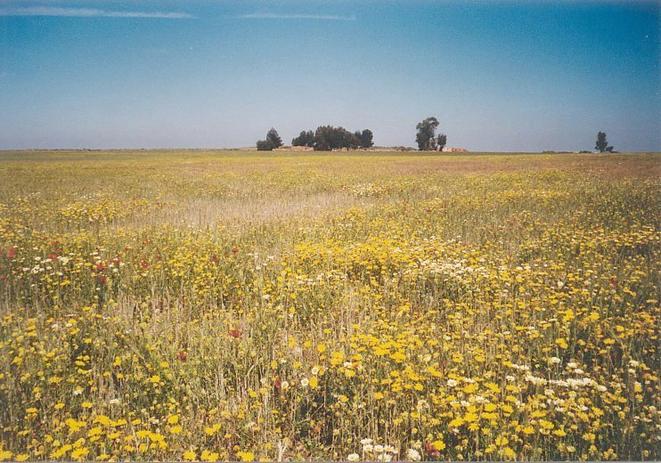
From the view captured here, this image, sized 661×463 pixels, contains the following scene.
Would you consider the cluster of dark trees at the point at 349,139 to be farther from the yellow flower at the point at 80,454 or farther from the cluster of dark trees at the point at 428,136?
the yellow flower at the point at 80,454

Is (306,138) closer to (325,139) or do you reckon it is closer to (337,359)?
(325,139)

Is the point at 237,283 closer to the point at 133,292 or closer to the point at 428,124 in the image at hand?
the point at 133,292

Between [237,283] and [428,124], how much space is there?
26.5 ft

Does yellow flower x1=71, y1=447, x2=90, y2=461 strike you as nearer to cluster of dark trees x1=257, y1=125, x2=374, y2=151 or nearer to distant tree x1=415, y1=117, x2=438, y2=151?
distant tree x1=415, y1=117, x2=438, y2=151

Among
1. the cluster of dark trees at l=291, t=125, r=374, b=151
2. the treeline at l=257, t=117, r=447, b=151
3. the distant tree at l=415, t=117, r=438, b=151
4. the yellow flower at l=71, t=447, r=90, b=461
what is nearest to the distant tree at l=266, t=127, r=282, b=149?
the treeline at l=257, t=117, r=447, b=151

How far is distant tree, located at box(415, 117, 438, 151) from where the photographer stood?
11.1m

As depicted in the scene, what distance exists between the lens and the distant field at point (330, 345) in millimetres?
2832

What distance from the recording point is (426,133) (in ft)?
40.6

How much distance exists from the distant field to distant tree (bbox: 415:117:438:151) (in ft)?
12.5

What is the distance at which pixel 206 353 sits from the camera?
151 inches

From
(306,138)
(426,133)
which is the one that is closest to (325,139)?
(306,138)

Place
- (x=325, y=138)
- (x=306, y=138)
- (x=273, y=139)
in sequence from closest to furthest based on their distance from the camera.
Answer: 1. (x=325, y=138)
2. (x=306, y=138)
3. (x=273, y=139)

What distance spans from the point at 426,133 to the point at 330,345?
32.4 feet

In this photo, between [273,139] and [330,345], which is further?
[273,139]
